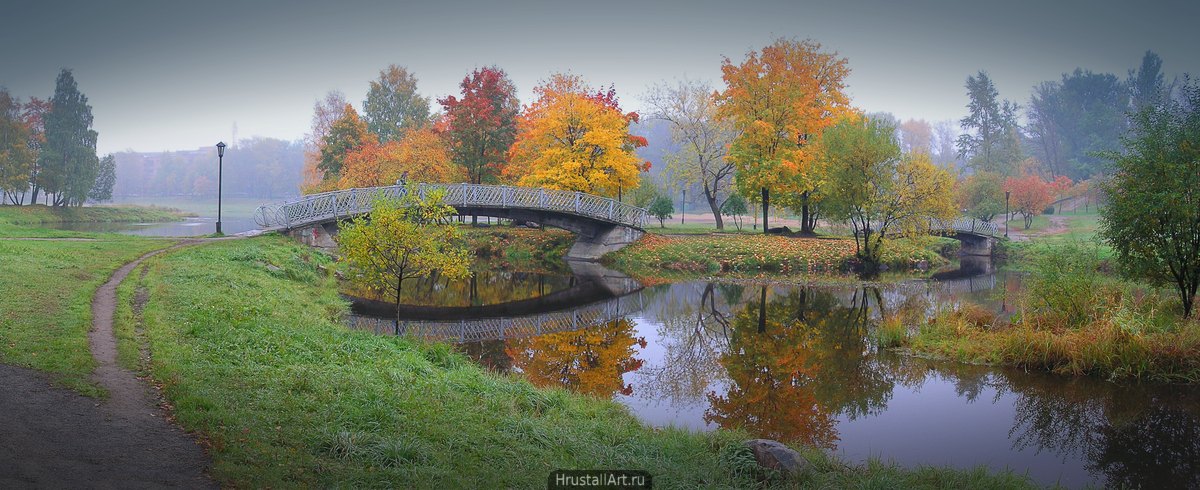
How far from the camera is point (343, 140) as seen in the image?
154 ft

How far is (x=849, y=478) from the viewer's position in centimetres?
785

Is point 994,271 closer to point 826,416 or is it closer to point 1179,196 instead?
point 1179,196

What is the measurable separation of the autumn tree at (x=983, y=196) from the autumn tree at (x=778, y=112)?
24674 millimetres

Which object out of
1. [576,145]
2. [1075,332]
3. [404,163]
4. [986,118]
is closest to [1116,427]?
[1075,332]

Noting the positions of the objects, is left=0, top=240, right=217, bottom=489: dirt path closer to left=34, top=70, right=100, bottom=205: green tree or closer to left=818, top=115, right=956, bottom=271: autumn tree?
left=818, top=115, right=956, bottom=271: autumn tree

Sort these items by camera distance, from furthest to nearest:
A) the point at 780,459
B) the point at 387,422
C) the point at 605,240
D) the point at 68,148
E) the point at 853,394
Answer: the point at 68,148 → the point at 605,240 → the point at 853,394 → the point at 387,422 → the point at 780,459

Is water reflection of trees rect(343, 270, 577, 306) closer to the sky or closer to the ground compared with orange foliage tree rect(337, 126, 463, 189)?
closer to the ground

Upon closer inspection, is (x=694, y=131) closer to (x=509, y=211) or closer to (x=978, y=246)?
(x=509, y=211)

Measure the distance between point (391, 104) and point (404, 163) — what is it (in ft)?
63.3

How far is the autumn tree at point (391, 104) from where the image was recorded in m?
57.6

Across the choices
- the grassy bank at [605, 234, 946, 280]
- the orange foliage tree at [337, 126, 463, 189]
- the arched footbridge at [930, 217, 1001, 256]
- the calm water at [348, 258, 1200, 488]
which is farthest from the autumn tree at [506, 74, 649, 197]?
the arched footbridge at [930, 217, 1001, 256]

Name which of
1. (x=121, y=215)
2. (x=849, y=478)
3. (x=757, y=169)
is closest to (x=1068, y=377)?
(x=849, y=478)

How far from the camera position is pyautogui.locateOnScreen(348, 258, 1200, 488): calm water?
1012 cm

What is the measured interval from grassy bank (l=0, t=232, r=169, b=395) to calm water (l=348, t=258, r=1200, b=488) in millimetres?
6790
